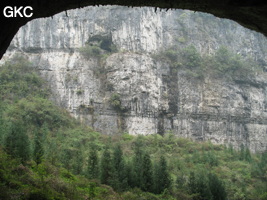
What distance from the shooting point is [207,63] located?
41.9 meters

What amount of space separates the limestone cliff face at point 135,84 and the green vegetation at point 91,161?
2488mm

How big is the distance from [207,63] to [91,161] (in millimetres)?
29592

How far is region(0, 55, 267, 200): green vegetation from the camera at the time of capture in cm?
1169

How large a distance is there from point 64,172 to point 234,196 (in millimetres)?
11514

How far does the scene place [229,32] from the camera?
155 feet

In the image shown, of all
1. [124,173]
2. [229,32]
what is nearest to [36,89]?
[124,173]

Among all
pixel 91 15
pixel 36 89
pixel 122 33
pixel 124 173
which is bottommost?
pixel 124 173

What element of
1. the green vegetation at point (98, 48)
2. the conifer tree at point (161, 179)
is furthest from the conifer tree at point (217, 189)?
the green vegetation at point (98, 48)

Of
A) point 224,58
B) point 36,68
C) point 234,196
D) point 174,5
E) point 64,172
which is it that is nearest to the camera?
point 174,5

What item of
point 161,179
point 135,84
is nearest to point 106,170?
point 161,179

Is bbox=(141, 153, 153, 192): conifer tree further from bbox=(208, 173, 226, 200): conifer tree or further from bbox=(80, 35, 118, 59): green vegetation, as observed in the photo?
bbox=(80, 35, 118, 59): green vegetation

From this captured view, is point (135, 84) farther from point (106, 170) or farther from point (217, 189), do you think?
point (217, 189)

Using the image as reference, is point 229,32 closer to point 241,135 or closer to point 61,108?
point 241,135

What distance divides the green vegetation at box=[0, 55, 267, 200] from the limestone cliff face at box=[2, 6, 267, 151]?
249cm
